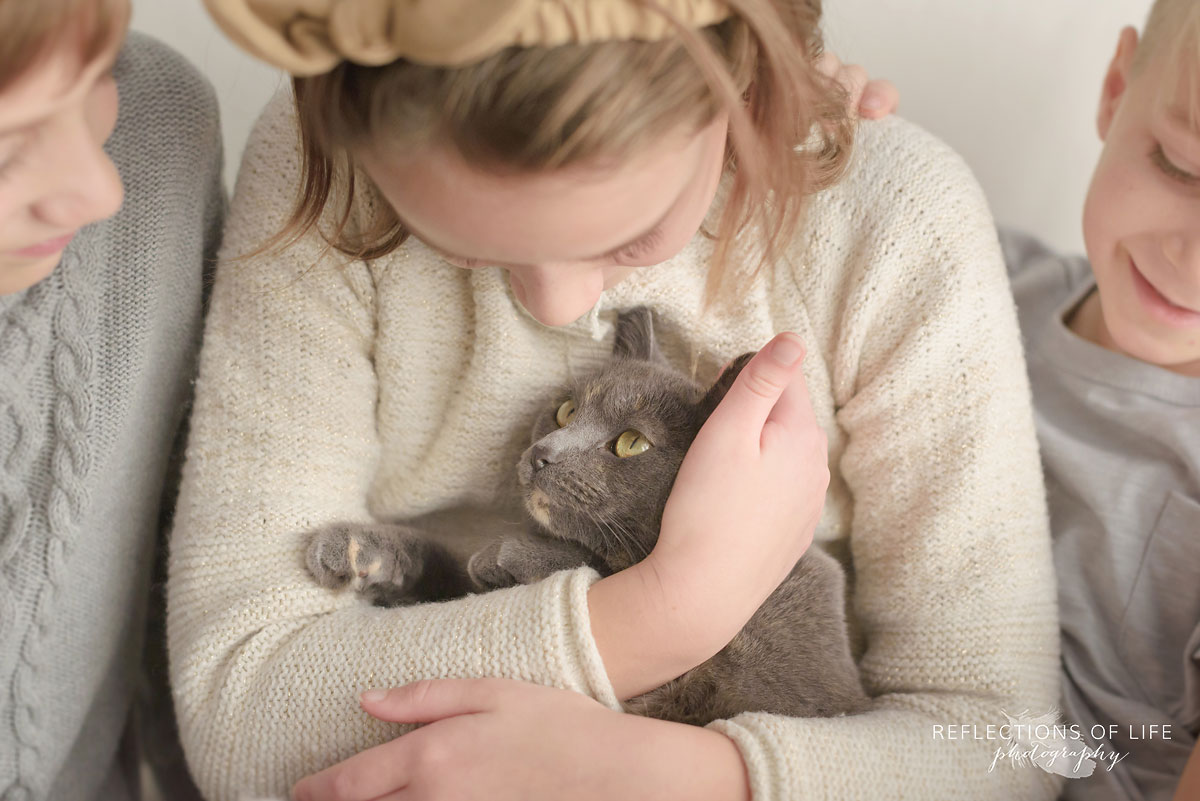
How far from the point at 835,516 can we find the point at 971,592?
0.19 m

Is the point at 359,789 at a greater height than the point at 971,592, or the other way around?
the point at 971,592

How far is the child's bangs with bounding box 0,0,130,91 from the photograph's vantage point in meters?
0.51

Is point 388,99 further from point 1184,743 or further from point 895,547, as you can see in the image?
point 1184,743

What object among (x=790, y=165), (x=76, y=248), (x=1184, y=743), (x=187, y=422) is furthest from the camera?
(x=187, y=422)

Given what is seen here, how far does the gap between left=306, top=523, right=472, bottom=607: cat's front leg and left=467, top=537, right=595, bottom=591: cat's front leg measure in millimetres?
72

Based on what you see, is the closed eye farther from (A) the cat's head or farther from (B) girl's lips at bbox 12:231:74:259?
(B) girl's lips at bbox 12:231:74:259

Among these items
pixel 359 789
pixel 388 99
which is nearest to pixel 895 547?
pixel 359 789

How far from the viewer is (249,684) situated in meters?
0.81

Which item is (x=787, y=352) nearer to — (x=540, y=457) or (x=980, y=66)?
(x=540, y=457)

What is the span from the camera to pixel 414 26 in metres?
0.50

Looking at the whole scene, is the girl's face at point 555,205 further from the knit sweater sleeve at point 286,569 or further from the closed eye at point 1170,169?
the closed eye at point 1170,169

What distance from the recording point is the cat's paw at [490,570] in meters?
0.87

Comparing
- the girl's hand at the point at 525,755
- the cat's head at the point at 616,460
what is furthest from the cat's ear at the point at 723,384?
the girl's hand at the point at 525,755

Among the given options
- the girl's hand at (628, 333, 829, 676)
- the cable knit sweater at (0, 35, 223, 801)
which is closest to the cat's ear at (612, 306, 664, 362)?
the girl's hand at (628, 333, 829, 676)
